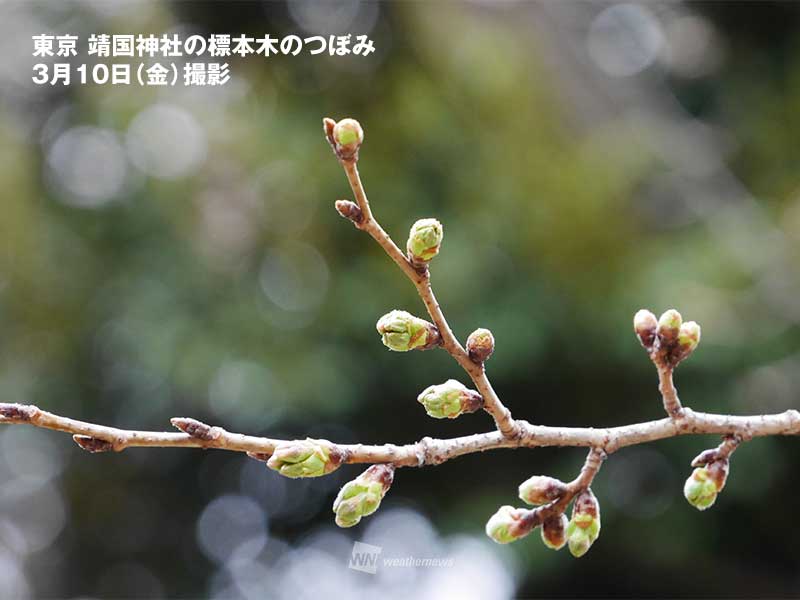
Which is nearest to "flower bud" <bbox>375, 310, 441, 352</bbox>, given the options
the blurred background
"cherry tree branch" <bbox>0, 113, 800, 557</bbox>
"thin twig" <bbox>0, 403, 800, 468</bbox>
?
"cherry tree branch" <bbox>0, 113, 800, 557</bbox>

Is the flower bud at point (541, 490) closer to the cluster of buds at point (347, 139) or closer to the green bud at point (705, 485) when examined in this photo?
the green bud at point (705, 485)

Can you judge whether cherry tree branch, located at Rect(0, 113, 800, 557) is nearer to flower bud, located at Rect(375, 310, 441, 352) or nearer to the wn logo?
flower bud, located at Rect(375, 310, 441, 352)

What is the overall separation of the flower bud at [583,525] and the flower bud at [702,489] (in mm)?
116

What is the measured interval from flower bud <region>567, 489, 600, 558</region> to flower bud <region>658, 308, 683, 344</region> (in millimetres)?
198

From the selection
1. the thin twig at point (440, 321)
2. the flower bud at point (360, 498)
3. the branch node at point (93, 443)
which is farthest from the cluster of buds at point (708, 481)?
the branch node at point (93, 443)

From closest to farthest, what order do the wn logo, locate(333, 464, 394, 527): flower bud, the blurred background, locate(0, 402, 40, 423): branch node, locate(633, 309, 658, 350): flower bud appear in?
locate(0, 402, 40, 423): branch node, locate(333, 464, 394, 527): flower bud, locate(633, 309, 658, 350): flower bud, the wn logo, the blurred background

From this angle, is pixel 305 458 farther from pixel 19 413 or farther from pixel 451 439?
pixel 19 413

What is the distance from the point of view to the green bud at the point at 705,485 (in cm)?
95

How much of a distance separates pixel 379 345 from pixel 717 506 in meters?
1.54

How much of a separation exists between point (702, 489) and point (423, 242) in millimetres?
447

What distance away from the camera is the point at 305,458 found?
0.80 metres

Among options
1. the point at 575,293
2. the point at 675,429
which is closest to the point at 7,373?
the point at 575,293

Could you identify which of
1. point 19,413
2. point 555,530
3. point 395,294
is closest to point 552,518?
point 555,530

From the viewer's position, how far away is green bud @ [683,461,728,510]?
95 cm
